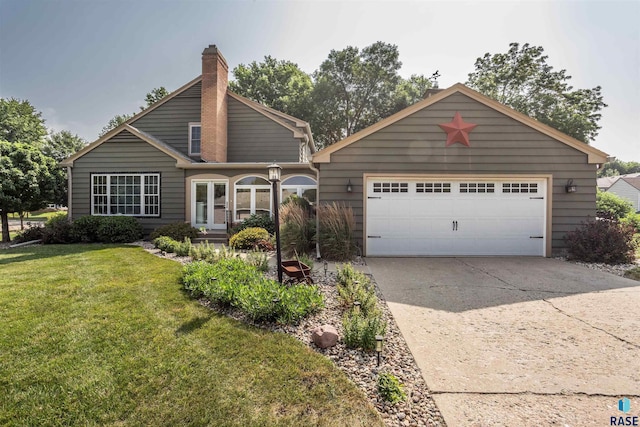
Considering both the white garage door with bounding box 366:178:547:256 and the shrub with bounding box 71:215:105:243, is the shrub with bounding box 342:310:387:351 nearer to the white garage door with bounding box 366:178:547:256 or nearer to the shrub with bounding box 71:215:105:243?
the white garage door with bounding box 366:178:547:256

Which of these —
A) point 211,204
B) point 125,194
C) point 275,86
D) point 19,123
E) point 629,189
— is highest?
point 275,86

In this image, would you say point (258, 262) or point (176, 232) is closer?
point (258, 262)

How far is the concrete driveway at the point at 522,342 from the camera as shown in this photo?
7.45 feet

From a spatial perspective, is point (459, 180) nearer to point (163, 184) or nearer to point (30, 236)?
point (163, 184)

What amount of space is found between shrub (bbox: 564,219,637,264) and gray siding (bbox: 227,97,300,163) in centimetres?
1106

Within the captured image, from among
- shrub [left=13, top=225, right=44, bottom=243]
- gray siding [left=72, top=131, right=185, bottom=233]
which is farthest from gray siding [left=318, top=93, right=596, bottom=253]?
shrub [left=13, top=225, right=44, bottom=243]

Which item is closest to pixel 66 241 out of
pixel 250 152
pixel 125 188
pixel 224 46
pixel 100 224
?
pixel 100 224

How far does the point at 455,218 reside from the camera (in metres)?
8.31

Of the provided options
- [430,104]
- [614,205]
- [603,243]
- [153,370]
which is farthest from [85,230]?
[614,205]

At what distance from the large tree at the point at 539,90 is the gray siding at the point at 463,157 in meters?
19.0

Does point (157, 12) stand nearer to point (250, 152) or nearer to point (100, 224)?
point (250, 152)

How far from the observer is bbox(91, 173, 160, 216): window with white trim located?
448 inches

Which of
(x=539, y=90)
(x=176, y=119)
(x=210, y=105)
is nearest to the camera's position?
(x=210, y=105)

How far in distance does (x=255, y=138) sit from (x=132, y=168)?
555 centimetres
